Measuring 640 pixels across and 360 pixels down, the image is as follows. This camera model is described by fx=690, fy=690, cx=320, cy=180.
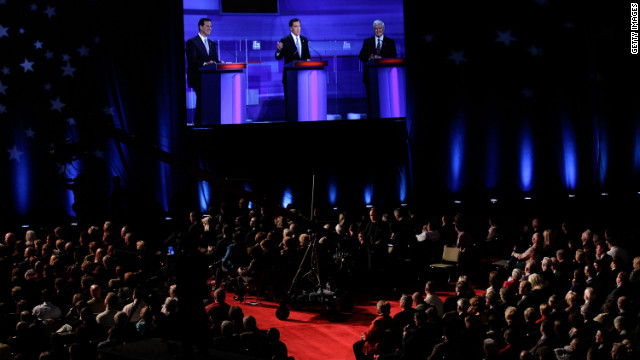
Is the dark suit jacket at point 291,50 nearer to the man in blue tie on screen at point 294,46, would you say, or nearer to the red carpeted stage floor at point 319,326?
the man in blue tie on screen at point 294,46

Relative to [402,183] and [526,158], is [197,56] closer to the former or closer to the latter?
[402,183]

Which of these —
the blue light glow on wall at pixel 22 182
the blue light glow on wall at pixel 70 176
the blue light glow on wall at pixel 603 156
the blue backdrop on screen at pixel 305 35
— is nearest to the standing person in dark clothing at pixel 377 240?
the blue backdrop on screen at pixel 305 35

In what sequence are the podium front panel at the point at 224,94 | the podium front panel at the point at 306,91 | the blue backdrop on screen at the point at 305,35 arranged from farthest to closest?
the blue backdrop on screen at the point at 305,35 → the podium front panel at the point at 224,94 → the podium front panel at the point at 306,91

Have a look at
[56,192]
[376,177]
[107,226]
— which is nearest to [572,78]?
[376,177]

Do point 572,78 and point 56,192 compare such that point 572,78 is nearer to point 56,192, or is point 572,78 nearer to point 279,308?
point 279,308

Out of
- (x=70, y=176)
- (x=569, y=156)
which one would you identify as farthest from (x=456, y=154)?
(x=70, y=176)

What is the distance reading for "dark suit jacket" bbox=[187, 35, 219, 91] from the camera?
55.3 ft

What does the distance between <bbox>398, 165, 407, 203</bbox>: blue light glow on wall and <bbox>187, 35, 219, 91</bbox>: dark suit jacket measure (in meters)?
5.30

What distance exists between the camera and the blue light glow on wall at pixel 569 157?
1689 cm

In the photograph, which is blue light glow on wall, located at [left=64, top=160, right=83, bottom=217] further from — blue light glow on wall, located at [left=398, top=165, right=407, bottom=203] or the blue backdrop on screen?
blue light glow on wall, located at [left=398, top=165, right=407, bottom=203]

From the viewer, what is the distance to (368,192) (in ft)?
57.0

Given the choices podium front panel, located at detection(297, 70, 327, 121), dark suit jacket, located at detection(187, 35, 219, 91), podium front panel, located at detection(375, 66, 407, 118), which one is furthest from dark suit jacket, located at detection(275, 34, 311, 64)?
podium front panel, located at detection(375, 66, 407, 118)

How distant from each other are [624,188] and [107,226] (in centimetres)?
1197

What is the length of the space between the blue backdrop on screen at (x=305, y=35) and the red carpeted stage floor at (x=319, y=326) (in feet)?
20.6
